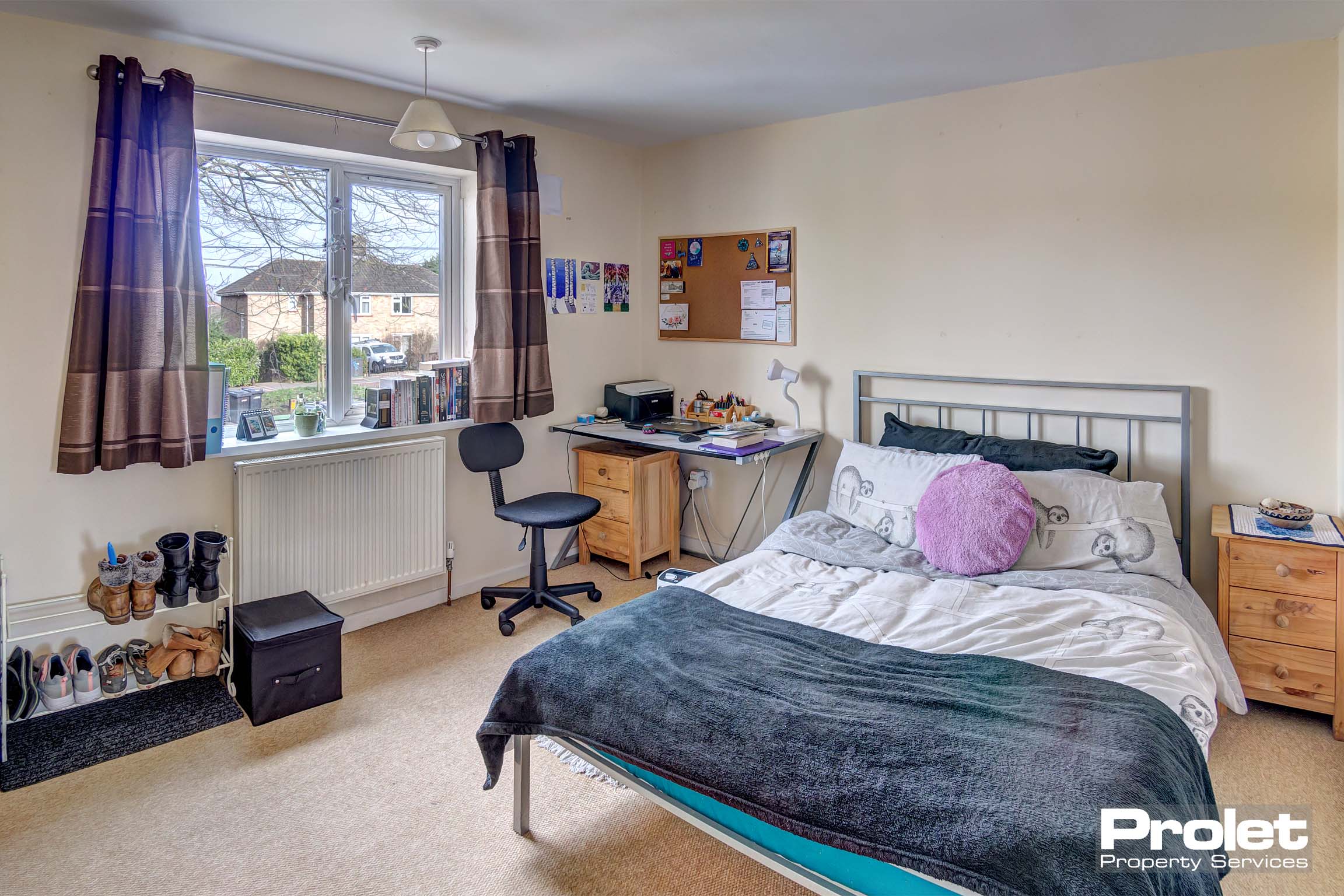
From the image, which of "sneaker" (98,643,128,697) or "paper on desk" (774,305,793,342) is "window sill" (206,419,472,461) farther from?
"paper on desk" (774,305,793,342)

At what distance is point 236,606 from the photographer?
296 centimetres

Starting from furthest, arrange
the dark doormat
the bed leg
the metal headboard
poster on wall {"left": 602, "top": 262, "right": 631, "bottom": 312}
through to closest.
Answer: poster on wall {"left": 602, "top": 262, "right": 631, "bottom": 312} < the metal headboard < the dark doormat < the bed leg

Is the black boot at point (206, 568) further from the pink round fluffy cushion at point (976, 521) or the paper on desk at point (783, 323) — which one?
the paper on desk at point (783, 323)

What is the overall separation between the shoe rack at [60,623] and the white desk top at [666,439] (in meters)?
1.70

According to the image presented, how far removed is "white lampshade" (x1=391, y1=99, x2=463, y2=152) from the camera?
2748 mm

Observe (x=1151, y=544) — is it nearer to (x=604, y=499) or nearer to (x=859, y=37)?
(x=859, y=37)

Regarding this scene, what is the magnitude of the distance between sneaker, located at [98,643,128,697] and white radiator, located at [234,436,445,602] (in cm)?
42

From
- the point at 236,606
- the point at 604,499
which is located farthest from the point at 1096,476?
the point at 236,606

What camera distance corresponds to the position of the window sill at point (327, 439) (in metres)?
3.05

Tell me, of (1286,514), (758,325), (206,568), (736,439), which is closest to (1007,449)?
(1286,514)

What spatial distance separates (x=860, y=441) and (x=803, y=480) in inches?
13.4

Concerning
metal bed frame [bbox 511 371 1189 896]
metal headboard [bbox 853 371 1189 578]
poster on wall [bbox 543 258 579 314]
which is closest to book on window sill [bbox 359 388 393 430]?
poster on wall [bbox 543 258 579 314]

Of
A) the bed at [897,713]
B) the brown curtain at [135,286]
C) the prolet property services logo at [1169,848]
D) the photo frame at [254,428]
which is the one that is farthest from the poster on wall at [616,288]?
the prolet property services logo at [1169,848]

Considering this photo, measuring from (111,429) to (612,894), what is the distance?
2.23 metres
